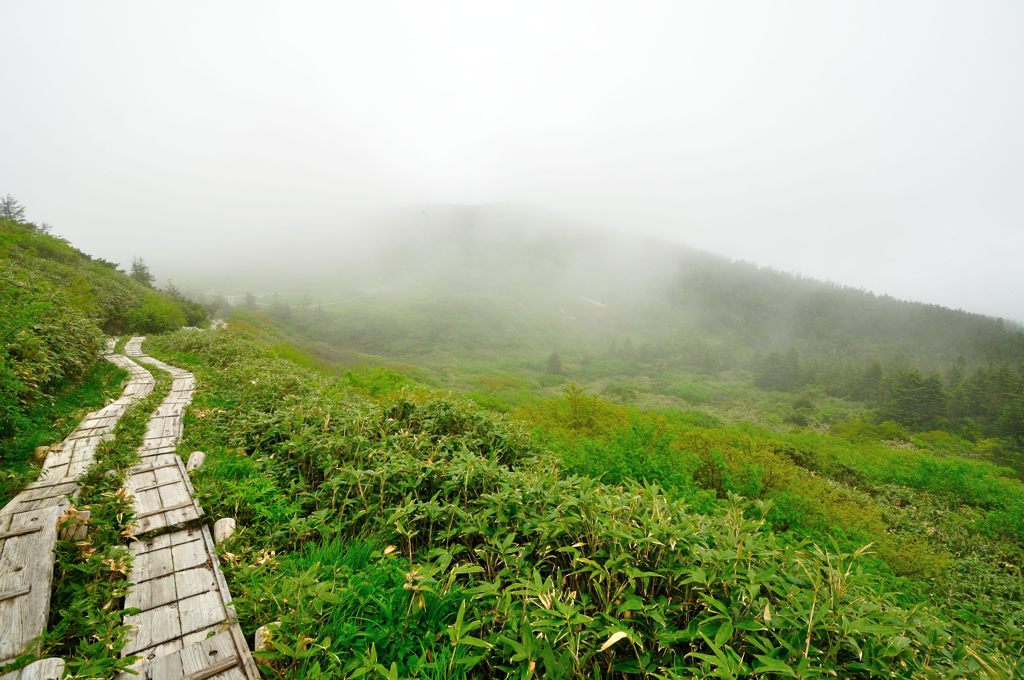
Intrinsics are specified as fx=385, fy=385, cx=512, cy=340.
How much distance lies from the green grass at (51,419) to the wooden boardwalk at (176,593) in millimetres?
920

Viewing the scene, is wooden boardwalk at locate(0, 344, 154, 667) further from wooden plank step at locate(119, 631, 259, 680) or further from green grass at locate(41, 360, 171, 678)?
wooden plank step at locate(119, 631, 259, 680)

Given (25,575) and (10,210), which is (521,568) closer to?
(25,575)

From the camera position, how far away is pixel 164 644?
7.75 feet

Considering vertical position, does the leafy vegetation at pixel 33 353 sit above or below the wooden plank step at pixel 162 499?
above

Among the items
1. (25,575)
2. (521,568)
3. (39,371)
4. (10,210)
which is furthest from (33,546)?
(10,210)

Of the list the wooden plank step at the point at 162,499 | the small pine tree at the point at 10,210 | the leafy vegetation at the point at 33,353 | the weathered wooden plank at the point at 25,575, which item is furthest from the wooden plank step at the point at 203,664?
the small pine tree at the point at 10,210

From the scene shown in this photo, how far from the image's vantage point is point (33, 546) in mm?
2818

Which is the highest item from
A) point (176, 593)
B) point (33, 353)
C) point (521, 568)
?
point (33, 353)

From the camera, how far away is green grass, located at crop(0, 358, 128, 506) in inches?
159

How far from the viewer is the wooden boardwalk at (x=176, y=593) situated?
7.24ft

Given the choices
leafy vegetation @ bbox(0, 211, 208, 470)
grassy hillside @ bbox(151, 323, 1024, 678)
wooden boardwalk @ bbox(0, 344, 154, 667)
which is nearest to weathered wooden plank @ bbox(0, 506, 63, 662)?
wooden boardwalk @ bbox(0, 344, 154, 667)

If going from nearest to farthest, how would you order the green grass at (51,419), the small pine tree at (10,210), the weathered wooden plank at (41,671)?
the weathered wooden plank at (41,671), the green grass at (51,419), the small pine tree at (10,210)

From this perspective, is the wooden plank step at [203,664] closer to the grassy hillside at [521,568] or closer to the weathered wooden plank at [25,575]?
the grassy hillside at [521,568]

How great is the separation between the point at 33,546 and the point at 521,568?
11.7ft
